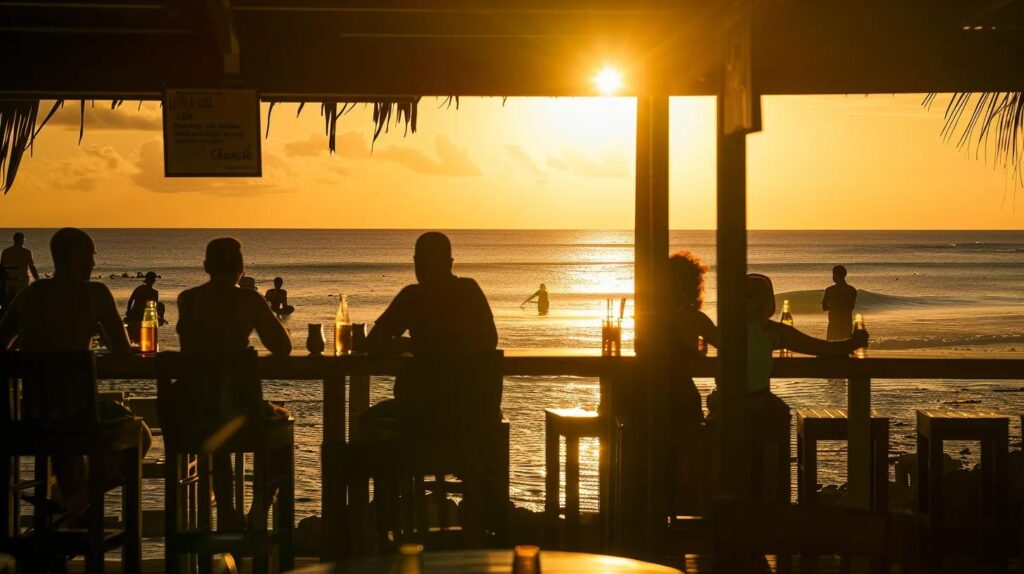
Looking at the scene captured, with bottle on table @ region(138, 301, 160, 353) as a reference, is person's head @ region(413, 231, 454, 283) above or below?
above

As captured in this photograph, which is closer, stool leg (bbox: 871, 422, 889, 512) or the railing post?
the railing post

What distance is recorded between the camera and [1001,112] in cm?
623

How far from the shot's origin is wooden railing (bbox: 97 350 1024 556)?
16.6ft

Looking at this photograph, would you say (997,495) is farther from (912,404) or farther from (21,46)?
(912,404)

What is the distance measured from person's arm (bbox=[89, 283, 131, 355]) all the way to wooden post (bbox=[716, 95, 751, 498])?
8.01 ft

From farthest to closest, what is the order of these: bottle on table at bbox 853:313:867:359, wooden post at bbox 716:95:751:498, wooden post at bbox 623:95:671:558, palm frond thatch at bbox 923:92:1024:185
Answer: palm frond thatch at bbox 923:92:1024:185 → bottle on table at bbox 853:313:867:359 → wooden post at bbox 623:95:671:558 → wooden post at bbox 716:95:751:498

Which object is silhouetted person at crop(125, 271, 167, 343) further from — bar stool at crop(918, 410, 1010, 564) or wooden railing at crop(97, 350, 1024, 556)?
bar stool at crop(918, 410, 1010, 564)

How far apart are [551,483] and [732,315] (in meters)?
1.17

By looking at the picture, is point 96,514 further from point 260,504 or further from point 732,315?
point 732,315

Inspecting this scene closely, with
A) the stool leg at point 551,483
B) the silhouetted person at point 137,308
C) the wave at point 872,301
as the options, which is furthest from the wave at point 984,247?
the stool leg at point 551,483

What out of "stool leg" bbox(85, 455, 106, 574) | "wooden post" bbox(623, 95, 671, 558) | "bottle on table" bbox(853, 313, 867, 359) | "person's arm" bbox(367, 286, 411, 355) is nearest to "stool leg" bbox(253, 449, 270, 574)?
"stool leg" bbox(85, 455, 106, 574)

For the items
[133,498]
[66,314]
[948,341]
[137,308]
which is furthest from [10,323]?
[948,341]

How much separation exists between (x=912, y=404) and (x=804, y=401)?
136cm

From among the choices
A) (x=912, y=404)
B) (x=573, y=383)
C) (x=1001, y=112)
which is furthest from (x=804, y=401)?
(x=1001, y=112)
